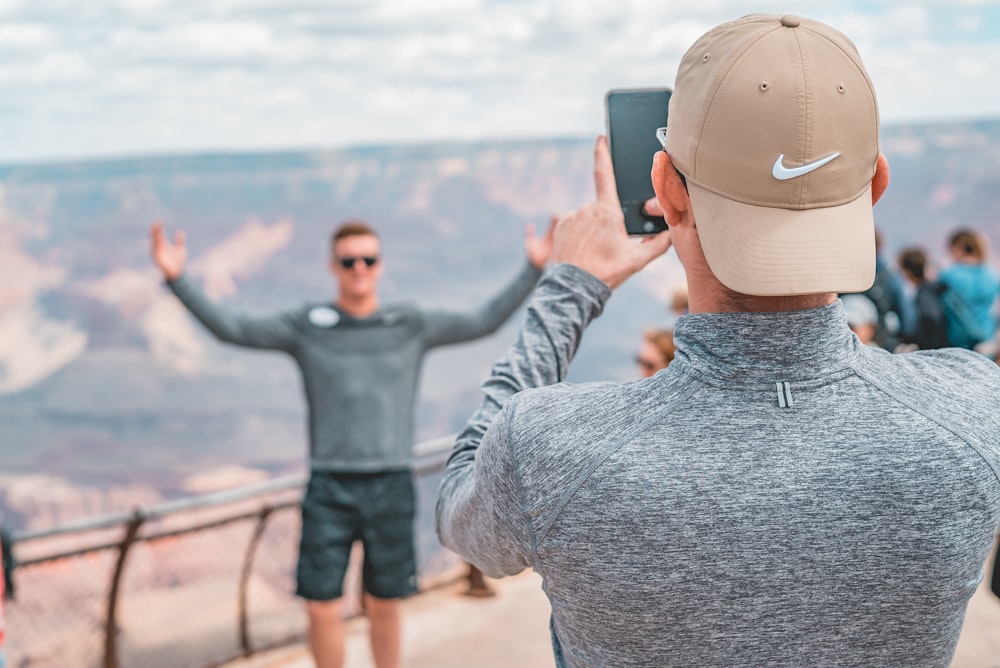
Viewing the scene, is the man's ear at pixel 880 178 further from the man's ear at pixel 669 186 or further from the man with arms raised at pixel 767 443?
the man's ear at pixel 669 186

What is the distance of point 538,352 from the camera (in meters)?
1.19

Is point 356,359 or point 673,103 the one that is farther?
point 356,359

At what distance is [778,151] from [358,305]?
334cm

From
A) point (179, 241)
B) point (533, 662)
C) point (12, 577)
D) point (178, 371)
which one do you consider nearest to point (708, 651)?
point (12, 577)

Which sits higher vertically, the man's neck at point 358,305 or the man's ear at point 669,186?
the man's ear at point 669,186

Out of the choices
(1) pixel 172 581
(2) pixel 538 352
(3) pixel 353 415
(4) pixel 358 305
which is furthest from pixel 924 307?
(2) pixel 538 352

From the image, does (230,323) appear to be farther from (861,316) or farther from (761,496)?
(761,496)

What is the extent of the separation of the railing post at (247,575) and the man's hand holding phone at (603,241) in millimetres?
4131

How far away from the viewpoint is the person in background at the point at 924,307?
242 inches

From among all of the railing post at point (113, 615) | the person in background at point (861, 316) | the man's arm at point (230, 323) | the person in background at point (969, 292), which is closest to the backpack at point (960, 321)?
the person in background at point (969, 292)

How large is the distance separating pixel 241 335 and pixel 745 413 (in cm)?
332

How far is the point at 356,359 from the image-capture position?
405cm

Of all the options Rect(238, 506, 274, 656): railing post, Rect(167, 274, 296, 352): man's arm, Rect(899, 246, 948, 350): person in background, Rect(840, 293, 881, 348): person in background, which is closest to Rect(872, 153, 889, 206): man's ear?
Rect(167, 274, 296, 352): man's arm

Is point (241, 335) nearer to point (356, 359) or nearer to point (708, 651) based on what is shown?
point (356, 359)
